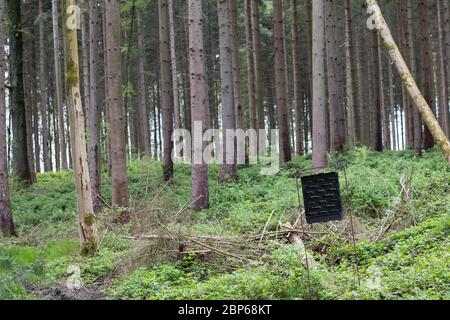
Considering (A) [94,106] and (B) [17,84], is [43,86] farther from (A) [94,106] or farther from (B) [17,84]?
(A) [94,106]

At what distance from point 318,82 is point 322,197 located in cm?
820

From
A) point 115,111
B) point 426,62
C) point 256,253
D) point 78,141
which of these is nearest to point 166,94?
point 115,111

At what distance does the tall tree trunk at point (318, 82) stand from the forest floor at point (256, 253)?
1.21m

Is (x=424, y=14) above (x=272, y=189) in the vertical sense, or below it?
above

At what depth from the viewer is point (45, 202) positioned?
1698 cm

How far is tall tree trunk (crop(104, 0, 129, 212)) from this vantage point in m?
12.7

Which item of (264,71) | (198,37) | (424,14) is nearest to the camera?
(198,37)

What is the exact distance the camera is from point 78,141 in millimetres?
9523

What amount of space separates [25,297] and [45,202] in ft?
35.8

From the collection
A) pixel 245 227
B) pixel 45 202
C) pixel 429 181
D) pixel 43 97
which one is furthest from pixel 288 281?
pixel 43 97

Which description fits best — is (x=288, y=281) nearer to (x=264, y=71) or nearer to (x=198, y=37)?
(x=198, y=37)

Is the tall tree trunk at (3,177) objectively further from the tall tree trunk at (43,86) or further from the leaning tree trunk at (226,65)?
the tall tree trunk at (43,86)

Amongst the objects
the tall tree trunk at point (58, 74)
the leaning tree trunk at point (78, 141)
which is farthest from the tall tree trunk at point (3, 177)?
the tall tree trunk at point (58, 74)

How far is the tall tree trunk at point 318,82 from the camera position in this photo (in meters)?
14.3
